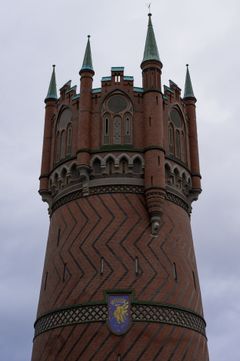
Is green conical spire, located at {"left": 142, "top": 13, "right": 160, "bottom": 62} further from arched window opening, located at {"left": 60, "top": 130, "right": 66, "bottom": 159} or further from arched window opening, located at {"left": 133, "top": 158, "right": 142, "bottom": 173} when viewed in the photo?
arched window opening, located at {"left": 60, "top": 130, "right": 66, "bottom": 159}

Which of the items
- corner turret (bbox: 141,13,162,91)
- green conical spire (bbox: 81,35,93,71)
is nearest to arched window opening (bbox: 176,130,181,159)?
corner turret (bbox: 141,13,162,91)

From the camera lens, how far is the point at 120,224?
83.9 ft

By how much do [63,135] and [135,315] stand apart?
10.3 m

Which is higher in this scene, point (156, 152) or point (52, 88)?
point (52, 88)

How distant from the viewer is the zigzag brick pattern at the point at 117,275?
23.5 metres

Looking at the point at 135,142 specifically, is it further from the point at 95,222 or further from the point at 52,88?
the point at 52,88

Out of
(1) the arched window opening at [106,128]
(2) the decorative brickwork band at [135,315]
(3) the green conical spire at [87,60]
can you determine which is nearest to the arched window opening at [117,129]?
(1) the arched window opening at [106,128]

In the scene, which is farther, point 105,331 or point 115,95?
point 115,95

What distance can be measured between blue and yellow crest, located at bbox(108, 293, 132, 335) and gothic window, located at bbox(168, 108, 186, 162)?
802cm

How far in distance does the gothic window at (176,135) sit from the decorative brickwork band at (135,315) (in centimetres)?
795

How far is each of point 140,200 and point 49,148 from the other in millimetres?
6616

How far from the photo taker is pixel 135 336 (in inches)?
923

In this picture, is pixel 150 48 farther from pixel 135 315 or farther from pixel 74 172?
pixel 135 315

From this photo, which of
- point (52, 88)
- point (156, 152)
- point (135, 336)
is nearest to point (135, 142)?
point (156, 152)
